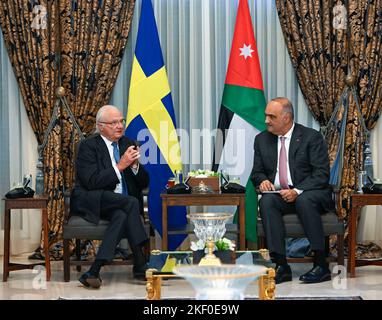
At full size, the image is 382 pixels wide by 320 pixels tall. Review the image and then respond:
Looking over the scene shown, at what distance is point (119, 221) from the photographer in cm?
535

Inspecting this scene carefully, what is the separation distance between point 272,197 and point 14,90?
2565mm

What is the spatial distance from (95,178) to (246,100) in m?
1.58

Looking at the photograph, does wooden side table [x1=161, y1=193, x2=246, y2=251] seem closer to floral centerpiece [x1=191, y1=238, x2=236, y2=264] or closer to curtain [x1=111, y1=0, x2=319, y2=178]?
curtain [x1=111, y1=0, x2=319, y2=178]

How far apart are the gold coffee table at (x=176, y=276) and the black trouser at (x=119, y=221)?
0.71m

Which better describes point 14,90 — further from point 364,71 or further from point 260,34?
point 364,71

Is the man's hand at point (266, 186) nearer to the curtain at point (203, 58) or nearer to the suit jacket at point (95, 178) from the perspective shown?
the suit jacket at point (95, 178)

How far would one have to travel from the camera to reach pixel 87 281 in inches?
204

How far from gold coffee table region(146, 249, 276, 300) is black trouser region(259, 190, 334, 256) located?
687 millimetres

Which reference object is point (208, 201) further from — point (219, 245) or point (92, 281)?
point (219, 245)

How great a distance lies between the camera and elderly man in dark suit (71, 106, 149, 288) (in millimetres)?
5332

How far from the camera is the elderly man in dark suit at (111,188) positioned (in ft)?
17.5

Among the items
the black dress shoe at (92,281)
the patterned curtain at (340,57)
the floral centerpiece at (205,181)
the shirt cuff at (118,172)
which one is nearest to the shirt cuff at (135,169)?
the shirt cuff at (118,172)

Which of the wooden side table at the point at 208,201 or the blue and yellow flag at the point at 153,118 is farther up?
the blue and yellow flag at the point at 153,118
